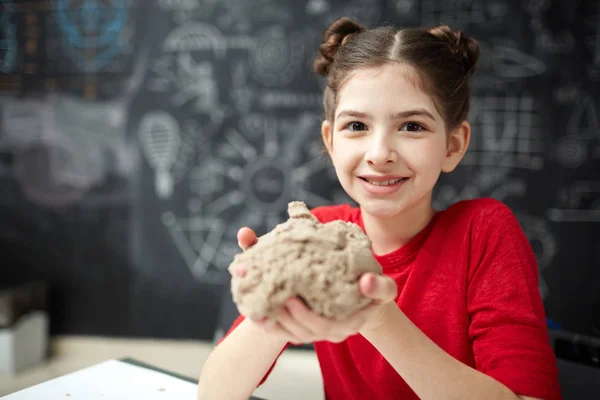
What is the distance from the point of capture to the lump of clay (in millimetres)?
657

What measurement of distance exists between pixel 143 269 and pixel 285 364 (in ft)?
Answer: 3.60

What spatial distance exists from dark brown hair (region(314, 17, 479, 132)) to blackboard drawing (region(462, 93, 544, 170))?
123 centimetres

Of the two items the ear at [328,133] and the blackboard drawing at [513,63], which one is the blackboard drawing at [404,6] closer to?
the blackboard drawing at [513,63]

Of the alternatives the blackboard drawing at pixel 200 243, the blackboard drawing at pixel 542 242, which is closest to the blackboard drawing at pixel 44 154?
the blackboard drawing at pixel 200 243

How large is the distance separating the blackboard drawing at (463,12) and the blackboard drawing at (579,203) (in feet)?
2.70

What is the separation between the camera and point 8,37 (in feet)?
8.38

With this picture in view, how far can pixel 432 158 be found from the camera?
935mm

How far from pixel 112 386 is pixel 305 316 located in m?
0.59

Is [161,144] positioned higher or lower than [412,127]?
lower

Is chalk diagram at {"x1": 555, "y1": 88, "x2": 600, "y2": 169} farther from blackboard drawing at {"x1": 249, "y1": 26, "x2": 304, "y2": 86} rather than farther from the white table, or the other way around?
the white table

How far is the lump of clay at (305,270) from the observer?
66 centimetres

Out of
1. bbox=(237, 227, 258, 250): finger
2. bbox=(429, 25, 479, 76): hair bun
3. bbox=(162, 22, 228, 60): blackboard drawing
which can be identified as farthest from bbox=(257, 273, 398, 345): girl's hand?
bbox=(162, 22, 228, 60): blackboard drawing

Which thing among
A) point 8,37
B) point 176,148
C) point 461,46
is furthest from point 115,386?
point 8,37

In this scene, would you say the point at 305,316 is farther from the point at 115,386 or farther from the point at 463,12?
the point at 463,12
